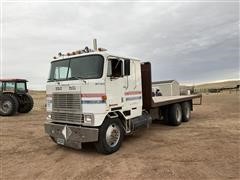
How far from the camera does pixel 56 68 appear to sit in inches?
283

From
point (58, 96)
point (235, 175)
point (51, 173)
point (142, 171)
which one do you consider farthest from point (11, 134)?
point (235, 175)

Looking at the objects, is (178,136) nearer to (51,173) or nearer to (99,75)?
(99,75)

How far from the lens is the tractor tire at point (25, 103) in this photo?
52.9 feet

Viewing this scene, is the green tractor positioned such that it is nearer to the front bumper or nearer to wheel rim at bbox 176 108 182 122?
the front bumper

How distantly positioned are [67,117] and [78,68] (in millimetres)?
1393

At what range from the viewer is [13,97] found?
14.9m

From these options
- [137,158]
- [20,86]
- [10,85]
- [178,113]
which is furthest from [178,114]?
[10,85]

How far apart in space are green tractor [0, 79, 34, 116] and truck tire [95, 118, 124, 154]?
34.0 feet

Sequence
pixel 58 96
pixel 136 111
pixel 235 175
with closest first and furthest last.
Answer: pixel 235 175, pixel 58 96, pixel 136 111

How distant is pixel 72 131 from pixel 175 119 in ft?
18.1

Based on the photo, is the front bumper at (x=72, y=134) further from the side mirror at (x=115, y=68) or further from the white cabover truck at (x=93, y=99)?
the side mirror at (x=115, y=68)

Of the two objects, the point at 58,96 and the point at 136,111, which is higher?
the point at 58,96

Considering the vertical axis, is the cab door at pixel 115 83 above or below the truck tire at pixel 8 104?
above

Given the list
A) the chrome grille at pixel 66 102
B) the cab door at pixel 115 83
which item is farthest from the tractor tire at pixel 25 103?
the cab door at pixel 115 83
